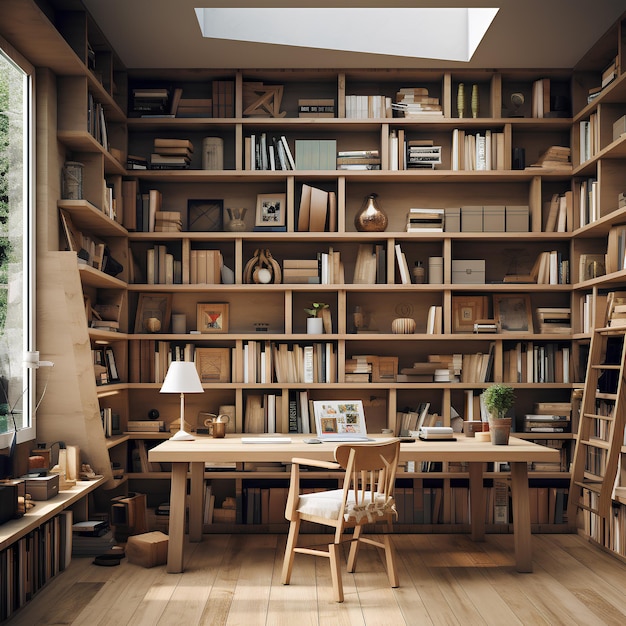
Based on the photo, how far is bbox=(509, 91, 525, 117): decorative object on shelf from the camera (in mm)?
5801

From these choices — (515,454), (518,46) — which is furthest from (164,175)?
(515,454)

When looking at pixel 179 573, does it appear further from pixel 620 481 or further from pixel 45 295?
pixel 620 481

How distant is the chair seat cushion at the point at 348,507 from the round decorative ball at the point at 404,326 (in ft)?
5.54

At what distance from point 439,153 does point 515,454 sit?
242 centimetres

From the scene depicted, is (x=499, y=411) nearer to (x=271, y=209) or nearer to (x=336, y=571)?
(x=336, y=571)

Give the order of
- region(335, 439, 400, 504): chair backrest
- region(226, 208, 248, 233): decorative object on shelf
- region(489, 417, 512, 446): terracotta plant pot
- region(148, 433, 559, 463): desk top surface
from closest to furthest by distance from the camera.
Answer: region(335, 439, 400, 504): chair backrest → region(148, 433, 559, 463): desk top surface → region(489, 417, 512, 446): terracotta plant pot → region(226, 208, 248, 233): decorative object on shelf

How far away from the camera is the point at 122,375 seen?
18.4 feet

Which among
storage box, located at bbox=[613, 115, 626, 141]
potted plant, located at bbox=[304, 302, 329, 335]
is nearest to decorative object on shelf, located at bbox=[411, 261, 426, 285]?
potted plant, located at bbox=[304, 302, 329, 335]

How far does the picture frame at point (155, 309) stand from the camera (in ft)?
18.9

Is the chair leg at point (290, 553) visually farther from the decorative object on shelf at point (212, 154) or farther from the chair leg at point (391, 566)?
the decorative object on shelf at point (212, 154)

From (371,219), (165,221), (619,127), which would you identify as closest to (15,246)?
(165,221)

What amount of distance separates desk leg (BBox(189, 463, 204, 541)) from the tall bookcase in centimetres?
29

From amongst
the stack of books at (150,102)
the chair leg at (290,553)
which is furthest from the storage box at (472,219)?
the chair leg at (290,553)

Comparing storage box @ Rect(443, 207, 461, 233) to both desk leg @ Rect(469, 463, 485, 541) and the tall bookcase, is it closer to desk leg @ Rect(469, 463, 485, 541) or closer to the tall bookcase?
the tall bookcase
